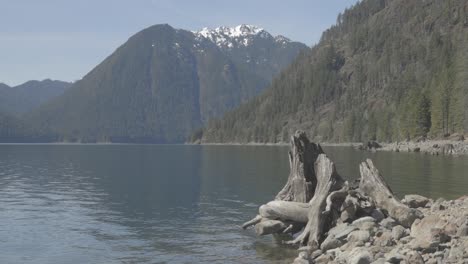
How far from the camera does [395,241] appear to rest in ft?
92.0

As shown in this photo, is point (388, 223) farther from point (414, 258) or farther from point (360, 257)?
point (414, 258)

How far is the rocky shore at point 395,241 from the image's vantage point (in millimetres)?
23817

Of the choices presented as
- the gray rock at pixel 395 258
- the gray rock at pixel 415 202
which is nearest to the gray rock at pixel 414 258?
the gray rock at pixel 395 258

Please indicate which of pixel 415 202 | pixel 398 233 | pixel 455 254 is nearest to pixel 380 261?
pixel 455 254

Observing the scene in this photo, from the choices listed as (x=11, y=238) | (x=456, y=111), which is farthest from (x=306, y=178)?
(x=456, y=111)

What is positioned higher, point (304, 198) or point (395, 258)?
point (304, 198)

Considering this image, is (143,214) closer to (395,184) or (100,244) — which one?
(100,244)

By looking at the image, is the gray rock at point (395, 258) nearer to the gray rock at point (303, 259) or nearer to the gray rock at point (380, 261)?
the gray rock at point (380, 261)

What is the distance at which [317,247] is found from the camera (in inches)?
1236

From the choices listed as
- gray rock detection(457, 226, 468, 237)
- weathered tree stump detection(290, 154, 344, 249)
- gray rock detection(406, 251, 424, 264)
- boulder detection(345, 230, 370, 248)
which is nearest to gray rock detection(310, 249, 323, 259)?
weathered tree stump detection(290, 154, 344, 249)

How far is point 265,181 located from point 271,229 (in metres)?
40.0

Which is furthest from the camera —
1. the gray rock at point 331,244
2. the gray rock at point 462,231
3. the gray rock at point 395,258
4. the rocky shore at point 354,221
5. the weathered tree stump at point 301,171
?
the weathered tree stump at point 301,171

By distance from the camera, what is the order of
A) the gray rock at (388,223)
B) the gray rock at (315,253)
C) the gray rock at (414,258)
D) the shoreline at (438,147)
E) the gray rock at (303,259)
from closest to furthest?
the gray rock at (414,258), the gray rock at (303,259), the gray rock at (315,253), the gray rock at (388,223), the shoreline at (438,147)

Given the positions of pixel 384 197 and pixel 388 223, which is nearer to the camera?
pixel 388 223
